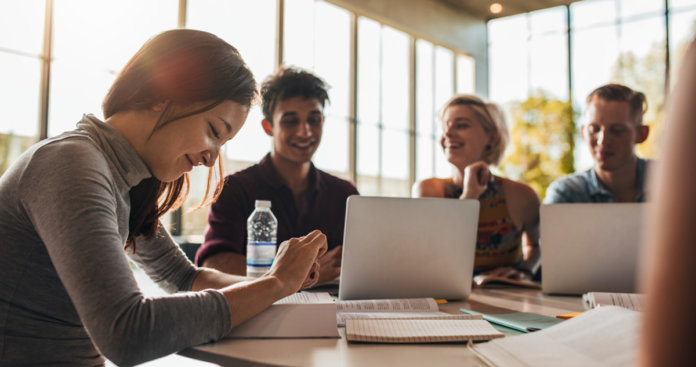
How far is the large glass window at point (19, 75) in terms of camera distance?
4.48 metres

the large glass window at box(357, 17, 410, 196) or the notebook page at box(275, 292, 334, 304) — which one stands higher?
the large glass window at box(357, 17, 410, 196)

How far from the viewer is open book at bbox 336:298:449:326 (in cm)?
118

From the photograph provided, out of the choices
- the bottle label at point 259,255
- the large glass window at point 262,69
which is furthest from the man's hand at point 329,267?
the large glass window at point 262,69

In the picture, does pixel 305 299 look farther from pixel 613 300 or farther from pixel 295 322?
pixel 613 300

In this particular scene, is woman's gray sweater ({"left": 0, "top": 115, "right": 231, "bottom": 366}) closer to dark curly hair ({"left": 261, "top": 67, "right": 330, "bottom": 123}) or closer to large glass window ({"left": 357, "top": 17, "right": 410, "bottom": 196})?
dark curly hair ({"left": 261, "top": 67, "right": 330, "bottom": 123})

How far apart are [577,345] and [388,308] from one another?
55cm

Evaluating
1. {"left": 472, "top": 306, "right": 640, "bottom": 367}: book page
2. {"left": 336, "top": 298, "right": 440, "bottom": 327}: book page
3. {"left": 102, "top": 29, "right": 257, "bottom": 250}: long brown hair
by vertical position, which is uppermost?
{"left": 102, "top": 29, "right": 257, "bottom": 250}: long brown hair

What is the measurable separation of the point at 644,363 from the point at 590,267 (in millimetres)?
1440

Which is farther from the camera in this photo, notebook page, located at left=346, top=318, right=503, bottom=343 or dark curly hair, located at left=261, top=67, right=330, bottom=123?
dark curly hair, located at left=261, top=67, right=330, bottom=123

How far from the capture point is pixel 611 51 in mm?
8305

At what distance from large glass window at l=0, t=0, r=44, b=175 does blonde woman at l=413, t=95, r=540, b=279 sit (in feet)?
12.5

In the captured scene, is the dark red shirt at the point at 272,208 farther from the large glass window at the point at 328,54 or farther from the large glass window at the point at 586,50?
the large glass window at the point at 586,50

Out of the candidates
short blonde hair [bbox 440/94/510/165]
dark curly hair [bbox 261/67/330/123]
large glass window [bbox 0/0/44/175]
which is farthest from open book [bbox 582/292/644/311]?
large glass window [bbox 0/0/44/175]

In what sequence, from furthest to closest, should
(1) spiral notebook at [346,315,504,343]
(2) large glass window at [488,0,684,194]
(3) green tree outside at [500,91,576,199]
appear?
(3) green tree outside at [500,91,576,199]
(2) large glass window at [488,0,684,194]
(1) spiral notebook at [346,315,504,343]
